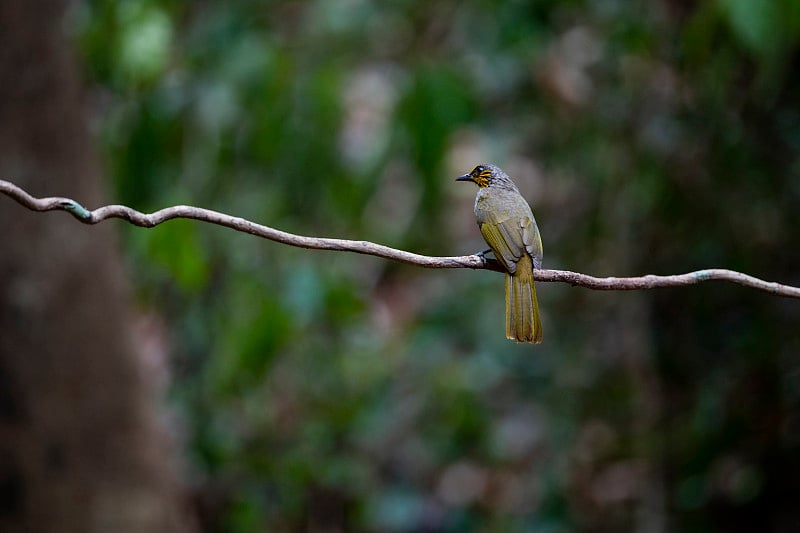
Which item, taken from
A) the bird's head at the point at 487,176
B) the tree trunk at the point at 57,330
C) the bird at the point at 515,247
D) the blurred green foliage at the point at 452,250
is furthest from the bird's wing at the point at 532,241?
the tree trunk at the point at 57,330

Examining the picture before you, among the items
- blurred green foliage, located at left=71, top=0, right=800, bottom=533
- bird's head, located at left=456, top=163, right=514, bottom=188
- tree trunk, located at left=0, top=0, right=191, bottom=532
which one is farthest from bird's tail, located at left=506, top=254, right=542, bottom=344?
tree trunk, located at left=0, top=0, right=191, bottom=532

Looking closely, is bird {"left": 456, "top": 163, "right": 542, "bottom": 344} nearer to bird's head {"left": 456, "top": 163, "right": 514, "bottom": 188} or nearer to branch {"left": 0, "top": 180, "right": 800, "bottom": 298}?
bird's head {"left": 456, "top": 163, "right": 514, "bottom": 188}

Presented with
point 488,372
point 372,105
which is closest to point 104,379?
point 488,372

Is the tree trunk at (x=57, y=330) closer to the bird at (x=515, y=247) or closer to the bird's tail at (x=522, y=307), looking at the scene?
the bird at (x=515, y=247)

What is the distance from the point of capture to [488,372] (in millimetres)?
4352

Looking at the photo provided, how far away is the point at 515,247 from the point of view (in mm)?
1708

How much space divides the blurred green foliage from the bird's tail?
1.46 meters

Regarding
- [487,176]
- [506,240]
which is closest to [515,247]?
[506,240]

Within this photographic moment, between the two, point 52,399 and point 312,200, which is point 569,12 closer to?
point 312,200

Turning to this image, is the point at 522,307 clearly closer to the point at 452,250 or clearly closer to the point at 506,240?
the point at 506,240

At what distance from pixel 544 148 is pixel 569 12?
1.85 feet

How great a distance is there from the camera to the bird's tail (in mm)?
1547

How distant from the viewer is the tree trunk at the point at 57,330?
346cm

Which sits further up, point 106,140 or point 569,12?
point 569,12
